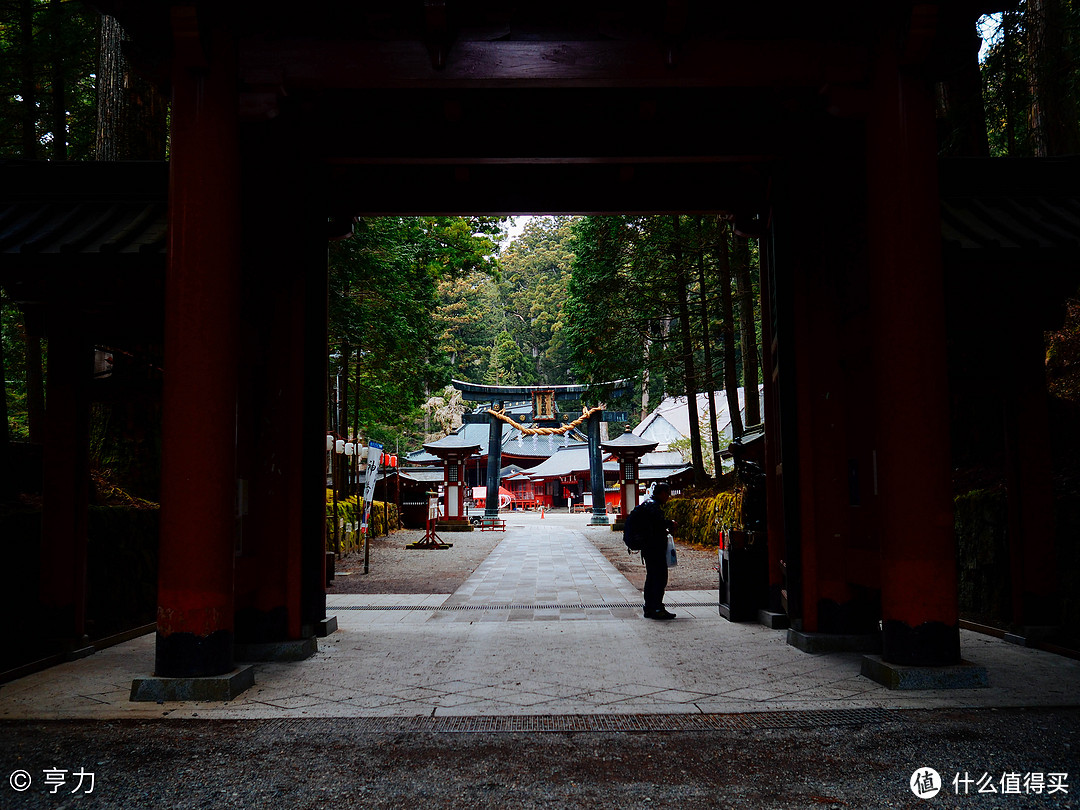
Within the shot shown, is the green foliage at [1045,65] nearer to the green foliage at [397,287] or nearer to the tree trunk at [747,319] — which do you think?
the tree trunk at [747,319]

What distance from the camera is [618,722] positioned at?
Result: 4004 mm

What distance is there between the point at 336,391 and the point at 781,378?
50.0 ft

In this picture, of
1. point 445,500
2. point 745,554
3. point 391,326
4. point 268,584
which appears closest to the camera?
point 268,584

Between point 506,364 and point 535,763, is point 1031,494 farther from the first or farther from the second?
point 506,364

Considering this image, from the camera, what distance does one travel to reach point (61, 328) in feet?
19.9

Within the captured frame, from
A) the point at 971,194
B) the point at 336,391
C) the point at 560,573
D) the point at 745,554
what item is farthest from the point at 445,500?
the point at 971,194

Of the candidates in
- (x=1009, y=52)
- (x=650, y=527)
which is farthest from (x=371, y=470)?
(x=1009, y=52)

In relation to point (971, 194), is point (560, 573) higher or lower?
lower

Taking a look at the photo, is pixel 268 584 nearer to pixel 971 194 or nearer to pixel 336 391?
pixel 971 194

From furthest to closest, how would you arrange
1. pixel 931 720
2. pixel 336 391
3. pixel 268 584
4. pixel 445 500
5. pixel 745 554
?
pixel 445 500, pixel 336 391, pixel 745 554, pixel 268 584, pixel 931 720

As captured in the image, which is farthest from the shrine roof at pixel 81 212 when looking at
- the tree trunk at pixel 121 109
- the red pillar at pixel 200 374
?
the tree trunk at pixel 121 109

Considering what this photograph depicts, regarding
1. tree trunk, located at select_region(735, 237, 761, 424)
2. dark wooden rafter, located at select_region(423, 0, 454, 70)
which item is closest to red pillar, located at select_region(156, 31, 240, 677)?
dark wooden rafter, located at select_region(423, 0, 454, 70)

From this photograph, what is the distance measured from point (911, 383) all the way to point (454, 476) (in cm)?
2414

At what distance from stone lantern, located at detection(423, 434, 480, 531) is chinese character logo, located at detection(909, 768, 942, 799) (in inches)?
974
